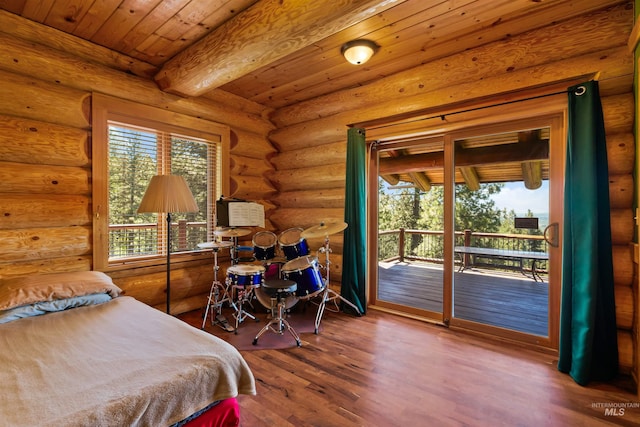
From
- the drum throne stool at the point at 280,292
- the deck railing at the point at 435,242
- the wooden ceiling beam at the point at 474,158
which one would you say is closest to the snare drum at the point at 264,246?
the drum throne stool at the point at 280,292

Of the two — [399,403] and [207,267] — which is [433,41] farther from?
[207,267]

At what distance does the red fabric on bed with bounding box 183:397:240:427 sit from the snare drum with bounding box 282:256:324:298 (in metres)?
1.55

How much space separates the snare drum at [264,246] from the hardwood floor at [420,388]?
A: 104cm

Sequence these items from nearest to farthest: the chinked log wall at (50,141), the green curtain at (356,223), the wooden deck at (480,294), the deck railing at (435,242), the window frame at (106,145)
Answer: the chinked log wall at (50,141) → the window frame at (106,145) → the deck railing at (435,242) → the wooden deck at (480,294) → the green curtain at (356,223)

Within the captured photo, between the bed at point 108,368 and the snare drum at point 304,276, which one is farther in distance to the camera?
the snare drum at point 304,276

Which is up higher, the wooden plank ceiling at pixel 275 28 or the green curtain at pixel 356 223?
the wooden plank ceiling at pixel 275 28

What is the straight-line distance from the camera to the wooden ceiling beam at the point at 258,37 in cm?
191

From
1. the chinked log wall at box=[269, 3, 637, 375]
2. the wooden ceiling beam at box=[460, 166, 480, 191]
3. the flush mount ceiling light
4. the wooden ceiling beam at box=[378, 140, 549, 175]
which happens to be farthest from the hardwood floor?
the flush mount ceiling light

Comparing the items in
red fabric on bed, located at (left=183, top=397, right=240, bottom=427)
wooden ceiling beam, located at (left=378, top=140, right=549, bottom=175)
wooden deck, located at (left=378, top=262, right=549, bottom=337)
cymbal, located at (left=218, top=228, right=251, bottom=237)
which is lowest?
wooden deck, located at (left=378, top=262, right=549, bottom=337)

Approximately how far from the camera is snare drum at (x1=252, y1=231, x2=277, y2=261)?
349 cm

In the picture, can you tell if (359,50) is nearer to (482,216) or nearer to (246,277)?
(482,216)

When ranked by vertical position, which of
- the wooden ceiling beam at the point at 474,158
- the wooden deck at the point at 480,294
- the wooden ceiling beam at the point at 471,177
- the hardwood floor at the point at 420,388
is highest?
the wooden ceiling beam at the point at 474,158

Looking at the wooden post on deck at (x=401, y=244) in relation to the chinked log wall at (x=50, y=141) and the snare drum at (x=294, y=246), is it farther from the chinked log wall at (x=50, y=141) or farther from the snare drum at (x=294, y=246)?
the chinked log wall at (x=50, y=141)

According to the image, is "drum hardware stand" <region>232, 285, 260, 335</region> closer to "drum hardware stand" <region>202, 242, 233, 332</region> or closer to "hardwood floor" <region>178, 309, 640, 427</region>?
"drum hardware stand" <region>202, 242, 233, 332</region>
